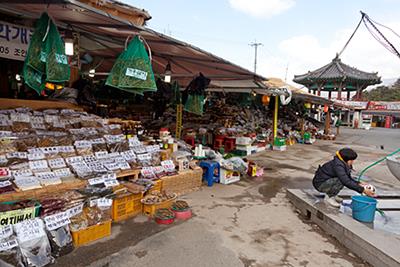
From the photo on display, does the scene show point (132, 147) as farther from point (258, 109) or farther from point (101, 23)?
point (258, 109)

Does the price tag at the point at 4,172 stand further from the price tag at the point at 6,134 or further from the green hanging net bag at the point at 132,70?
the green hanging net bag at the point at 132,70

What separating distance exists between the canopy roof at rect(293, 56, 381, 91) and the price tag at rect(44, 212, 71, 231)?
109 ft

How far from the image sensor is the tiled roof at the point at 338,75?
30.6 m

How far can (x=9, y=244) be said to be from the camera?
267 cm

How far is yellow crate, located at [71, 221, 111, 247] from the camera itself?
3290 mm

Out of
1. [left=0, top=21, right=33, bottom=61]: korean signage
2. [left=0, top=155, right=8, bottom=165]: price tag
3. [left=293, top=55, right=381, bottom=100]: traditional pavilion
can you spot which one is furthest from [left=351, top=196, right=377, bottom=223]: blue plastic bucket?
[left=293, top=55, right=381, bottom=100]: traditional pavilion

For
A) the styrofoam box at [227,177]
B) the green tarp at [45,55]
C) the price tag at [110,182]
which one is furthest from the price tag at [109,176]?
the styrofoam box at [227,177]

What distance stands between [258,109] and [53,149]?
14974mm

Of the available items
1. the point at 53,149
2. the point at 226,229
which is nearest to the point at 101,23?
the point at 53,149

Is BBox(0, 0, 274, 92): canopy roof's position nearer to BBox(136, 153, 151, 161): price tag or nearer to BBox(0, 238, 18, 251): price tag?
BBox(136, 153, 151, 161): price tag

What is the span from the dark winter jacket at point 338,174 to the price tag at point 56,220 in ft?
13.4

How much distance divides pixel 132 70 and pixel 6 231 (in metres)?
2.44

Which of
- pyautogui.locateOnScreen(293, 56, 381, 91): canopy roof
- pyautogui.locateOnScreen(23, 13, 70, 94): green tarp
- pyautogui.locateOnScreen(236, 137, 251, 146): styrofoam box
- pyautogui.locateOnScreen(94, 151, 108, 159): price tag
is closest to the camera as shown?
pyautogui.locateOnScreen(23, 13, 70, 94): green tarp

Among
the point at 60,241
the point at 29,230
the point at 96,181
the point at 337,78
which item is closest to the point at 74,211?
the point at 60,241
